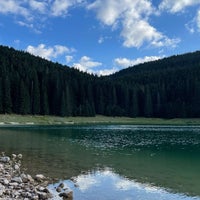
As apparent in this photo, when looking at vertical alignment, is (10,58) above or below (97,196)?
above

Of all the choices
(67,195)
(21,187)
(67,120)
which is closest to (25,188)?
(21,187)

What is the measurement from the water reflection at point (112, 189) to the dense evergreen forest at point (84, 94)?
9366 cm

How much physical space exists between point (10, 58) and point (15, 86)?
62.0 meters

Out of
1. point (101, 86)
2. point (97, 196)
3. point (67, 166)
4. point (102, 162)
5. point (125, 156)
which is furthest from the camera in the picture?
point (101, 86)

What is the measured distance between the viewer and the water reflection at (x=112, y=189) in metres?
21.3

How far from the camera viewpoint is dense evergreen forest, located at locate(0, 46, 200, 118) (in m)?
127

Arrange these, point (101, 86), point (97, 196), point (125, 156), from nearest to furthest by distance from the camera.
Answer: point (97, 196) < point (125, 156) < point (101, 86)

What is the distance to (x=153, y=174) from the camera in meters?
28.3

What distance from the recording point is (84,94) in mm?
163000

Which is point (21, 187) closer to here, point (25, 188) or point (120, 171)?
point (25, 188)

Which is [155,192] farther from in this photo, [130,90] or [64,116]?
[130,90]

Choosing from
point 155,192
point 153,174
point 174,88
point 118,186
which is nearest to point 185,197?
point 155,192

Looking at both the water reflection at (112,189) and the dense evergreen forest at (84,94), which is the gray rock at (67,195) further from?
the dense evergreen forest at (84,94)

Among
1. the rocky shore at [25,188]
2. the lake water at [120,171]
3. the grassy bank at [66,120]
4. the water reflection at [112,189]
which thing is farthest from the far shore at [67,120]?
the water reflection at [112,189]
